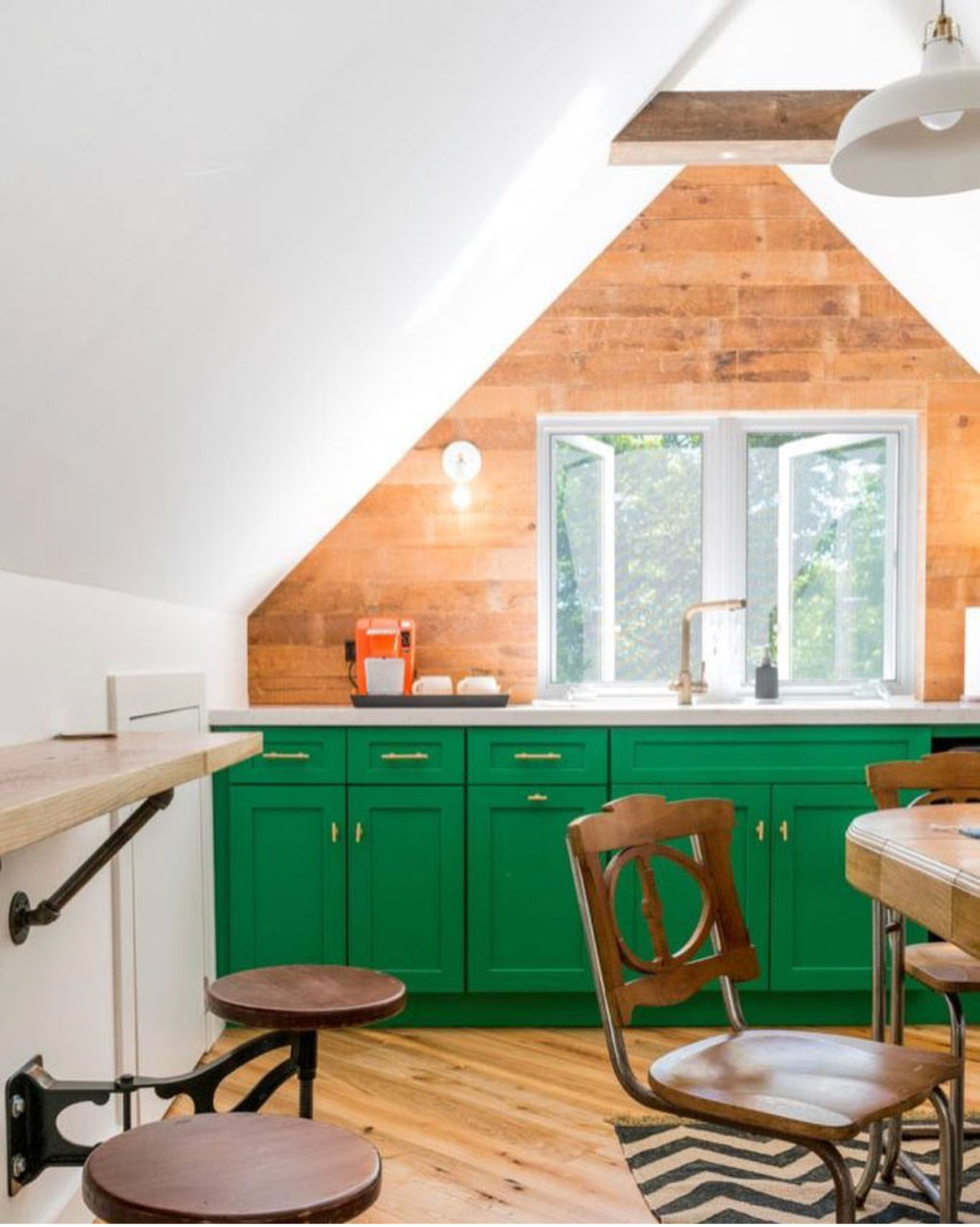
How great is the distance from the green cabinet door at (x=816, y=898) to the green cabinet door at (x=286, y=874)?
4.25ft

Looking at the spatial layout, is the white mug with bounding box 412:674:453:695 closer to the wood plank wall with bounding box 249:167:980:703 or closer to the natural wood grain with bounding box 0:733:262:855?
the wood plank wall with bounding box 249:167:980:703

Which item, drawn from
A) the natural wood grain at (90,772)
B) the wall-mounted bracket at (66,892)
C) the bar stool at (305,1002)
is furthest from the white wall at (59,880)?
the bar stool at (305,1002)

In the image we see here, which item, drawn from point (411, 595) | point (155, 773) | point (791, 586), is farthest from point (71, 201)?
point (791, 586)

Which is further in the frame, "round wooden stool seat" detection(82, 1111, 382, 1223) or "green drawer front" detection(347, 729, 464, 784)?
"green drawer front" detection(347, 729, 464, 784)

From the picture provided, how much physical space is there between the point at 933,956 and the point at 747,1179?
2.00ft

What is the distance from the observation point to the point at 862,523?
436 centimetres

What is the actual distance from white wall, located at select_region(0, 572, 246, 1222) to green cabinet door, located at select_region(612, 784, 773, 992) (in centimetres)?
161

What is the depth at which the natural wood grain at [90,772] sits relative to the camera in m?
1.17

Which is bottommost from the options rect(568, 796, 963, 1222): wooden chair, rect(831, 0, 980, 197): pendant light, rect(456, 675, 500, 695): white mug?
rect(568, 796, 963, 1222): wooden chair

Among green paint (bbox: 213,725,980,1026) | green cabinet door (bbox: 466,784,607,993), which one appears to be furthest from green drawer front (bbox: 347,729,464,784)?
green cabinet door (bbox: 466,784,607,993)

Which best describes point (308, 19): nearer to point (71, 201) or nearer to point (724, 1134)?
point (71, 201)

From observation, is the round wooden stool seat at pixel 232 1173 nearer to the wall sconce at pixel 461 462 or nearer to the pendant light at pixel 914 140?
the pendant light at pixel 914 140

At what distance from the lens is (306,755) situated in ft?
11.7

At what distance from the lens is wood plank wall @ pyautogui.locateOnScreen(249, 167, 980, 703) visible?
4.23 m
